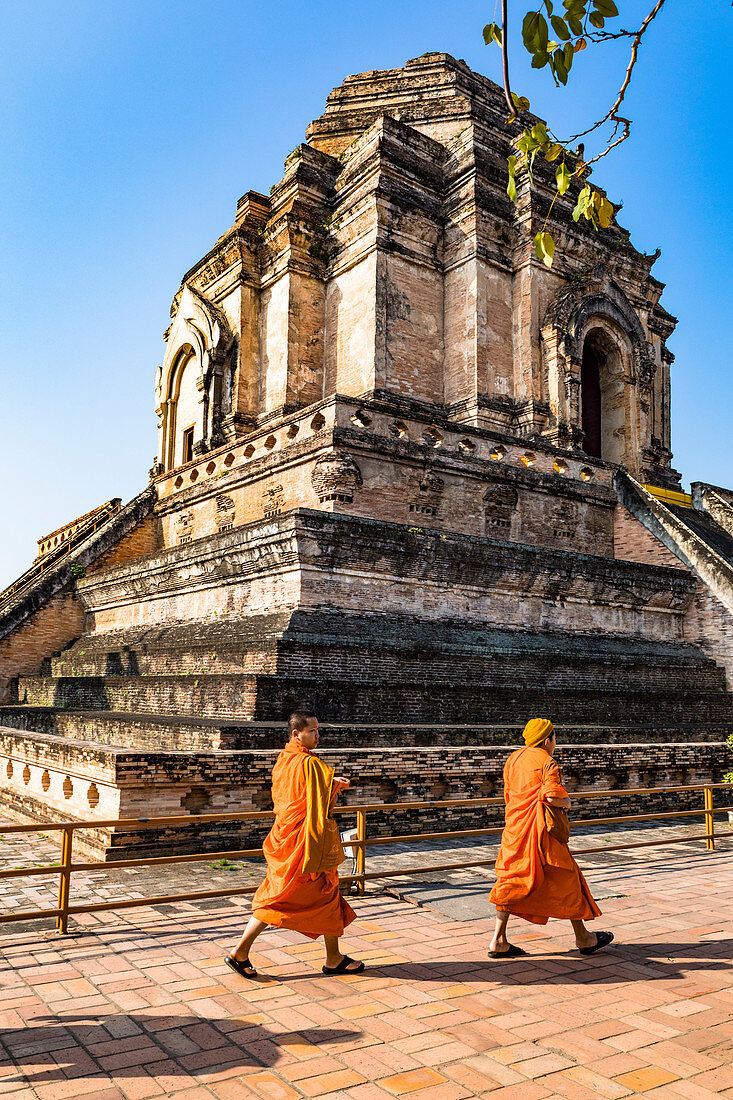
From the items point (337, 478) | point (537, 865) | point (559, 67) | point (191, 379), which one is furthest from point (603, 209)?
point (191, 379)

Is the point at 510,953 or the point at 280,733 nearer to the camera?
the point at 510,953

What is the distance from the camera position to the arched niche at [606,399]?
→ 19.1 m

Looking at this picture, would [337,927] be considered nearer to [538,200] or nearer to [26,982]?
[26,982]

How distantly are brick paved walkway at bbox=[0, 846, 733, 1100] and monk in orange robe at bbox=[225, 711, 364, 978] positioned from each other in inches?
7.9

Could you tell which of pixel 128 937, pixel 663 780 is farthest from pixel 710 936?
pixel 663 780

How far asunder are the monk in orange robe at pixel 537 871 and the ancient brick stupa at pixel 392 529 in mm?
2739

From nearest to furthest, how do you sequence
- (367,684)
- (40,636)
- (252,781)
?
1. (252,781)
2. (367,684)
3. (40,636)

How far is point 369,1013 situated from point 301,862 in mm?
712

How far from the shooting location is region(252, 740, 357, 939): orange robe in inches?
159

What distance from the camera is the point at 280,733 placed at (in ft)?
24.0

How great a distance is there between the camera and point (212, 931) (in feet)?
15.9

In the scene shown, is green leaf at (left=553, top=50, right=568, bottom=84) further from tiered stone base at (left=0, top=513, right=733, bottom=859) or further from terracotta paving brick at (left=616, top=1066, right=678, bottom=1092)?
tiered stone base at (left=0, top=513, right=733, bottom=859)

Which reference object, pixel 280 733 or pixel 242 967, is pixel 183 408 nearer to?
pixel 280 733

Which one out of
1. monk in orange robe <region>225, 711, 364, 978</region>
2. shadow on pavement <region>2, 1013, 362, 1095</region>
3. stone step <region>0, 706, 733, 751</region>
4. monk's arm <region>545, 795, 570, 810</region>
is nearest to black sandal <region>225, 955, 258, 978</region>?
monk in orange robe <region>225, 711, 364, 978</region>
